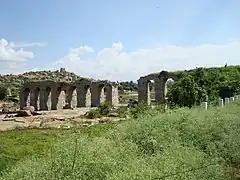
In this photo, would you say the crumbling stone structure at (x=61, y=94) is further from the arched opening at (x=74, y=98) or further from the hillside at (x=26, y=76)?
the hillside at (x=26, y=76)

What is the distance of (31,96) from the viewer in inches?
1916

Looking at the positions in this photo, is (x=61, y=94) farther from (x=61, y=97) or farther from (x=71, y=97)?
(x=71, y=97)

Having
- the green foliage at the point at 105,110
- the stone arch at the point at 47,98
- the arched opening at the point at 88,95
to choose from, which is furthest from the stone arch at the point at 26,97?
the green foliage at the point at 105,110

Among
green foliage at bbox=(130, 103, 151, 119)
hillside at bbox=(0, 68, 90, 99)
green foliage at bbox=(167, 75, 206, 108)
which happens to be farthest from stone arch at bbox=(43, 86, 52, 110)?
green foliage at bbox=(130, 103, 151, 119)

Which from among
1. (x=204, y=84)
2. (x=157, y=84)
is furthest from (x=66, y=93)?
(x=204, y=84)

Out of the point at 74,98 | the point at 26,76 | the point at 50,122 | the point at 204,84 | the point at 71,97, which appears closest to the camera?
the point at 50,122

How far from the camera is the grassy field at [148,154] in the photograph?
20.5ft

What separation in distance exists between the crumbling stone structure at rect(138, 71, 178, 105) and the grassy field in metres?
28.8

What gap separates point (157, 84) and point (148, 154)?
110 ft

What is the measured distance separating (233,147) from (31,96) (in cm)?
4227

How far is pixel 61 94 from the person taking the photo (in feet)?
161

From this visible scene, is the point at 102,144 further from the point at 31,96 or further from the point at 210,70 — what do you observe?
the point at 31,96

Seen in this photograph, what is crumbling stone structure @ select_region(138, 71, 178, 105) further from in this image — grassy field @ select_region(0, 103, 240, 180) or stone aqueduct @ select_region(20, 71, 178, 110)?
grassy field @ select_region(0, 103, 240, 180)

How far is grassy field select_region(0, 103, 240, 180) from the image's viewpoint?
6.24 m
